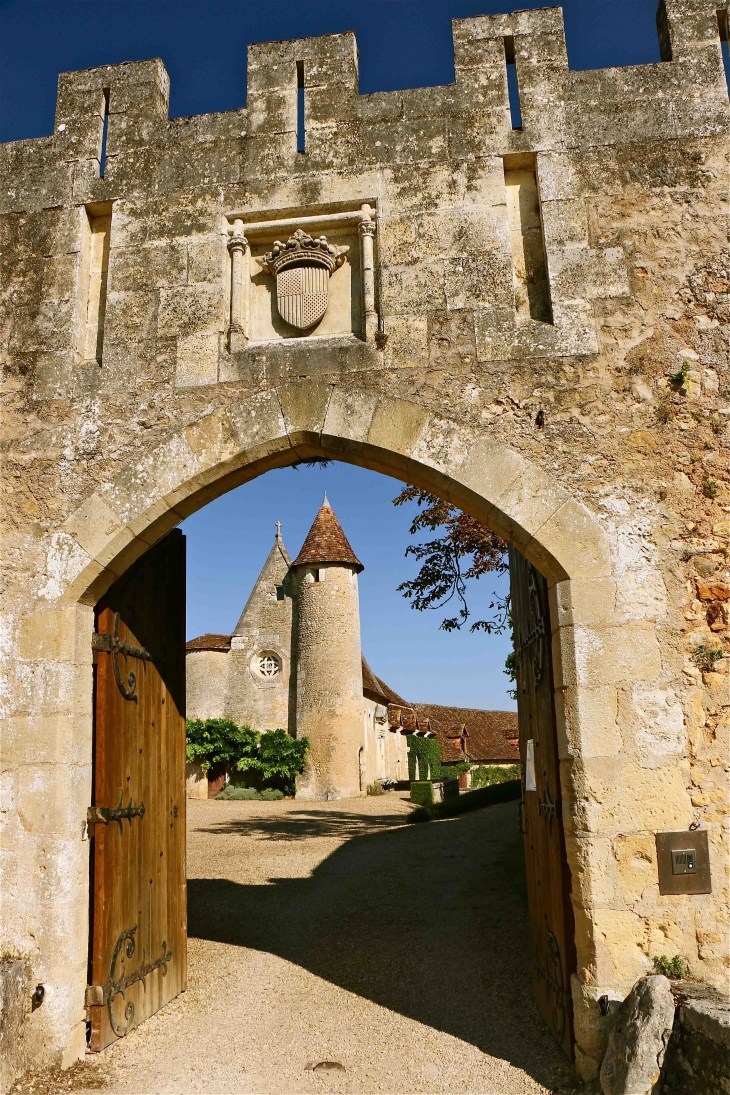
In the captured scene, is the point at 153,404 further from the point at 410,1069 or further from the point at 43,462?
the point at 410,1069

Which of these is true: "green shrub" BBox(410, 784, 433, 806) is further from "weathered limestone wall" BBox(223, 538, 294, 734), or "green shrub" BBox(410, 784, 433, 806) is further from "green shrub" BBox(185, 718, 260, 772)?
"green shrub" BBox(185, 718, 260, 772)

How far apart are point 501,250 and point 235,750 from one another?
688 inches

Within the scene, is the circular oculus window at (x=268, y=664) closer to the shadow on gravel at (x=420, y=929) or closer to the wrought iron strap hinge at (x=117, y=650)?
the shadow on gravel at (x=420, y=929)

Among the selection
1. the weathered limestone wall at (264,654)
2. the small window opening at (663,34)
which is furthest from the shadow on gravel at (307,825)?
the small window opening at (663,34)

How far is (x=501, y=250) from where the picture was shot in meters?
4.31

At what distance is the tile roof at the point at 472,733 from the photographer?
32.3 m

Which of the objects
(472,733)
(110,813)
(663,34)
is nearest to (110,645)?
(110,813)

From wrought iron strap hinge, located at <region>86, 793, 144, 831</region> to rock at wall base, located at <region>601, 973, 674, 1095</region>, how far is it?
→ 2.51 meters

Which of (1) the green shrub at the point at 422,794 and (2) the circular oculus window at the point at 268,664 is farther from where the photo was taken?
(2) the circular oculus window at the point at 268,664

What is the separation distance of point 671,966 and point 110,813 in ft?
8.86

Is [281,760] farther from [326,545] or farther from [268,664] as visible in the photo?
[326,545]

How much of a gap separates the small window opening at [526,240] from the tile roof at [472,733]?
88.9ft

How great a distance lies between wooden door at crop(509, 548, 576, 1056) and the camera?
151 inches

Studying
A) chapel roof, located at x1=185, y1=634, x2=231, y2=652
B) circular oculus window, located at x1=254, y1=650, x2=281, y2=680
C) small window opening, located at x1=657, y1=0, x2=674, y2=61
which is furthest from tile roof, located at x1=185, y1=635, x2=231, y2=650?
small window opening, located at x1=657, y1=0, x2=674, y2=61
